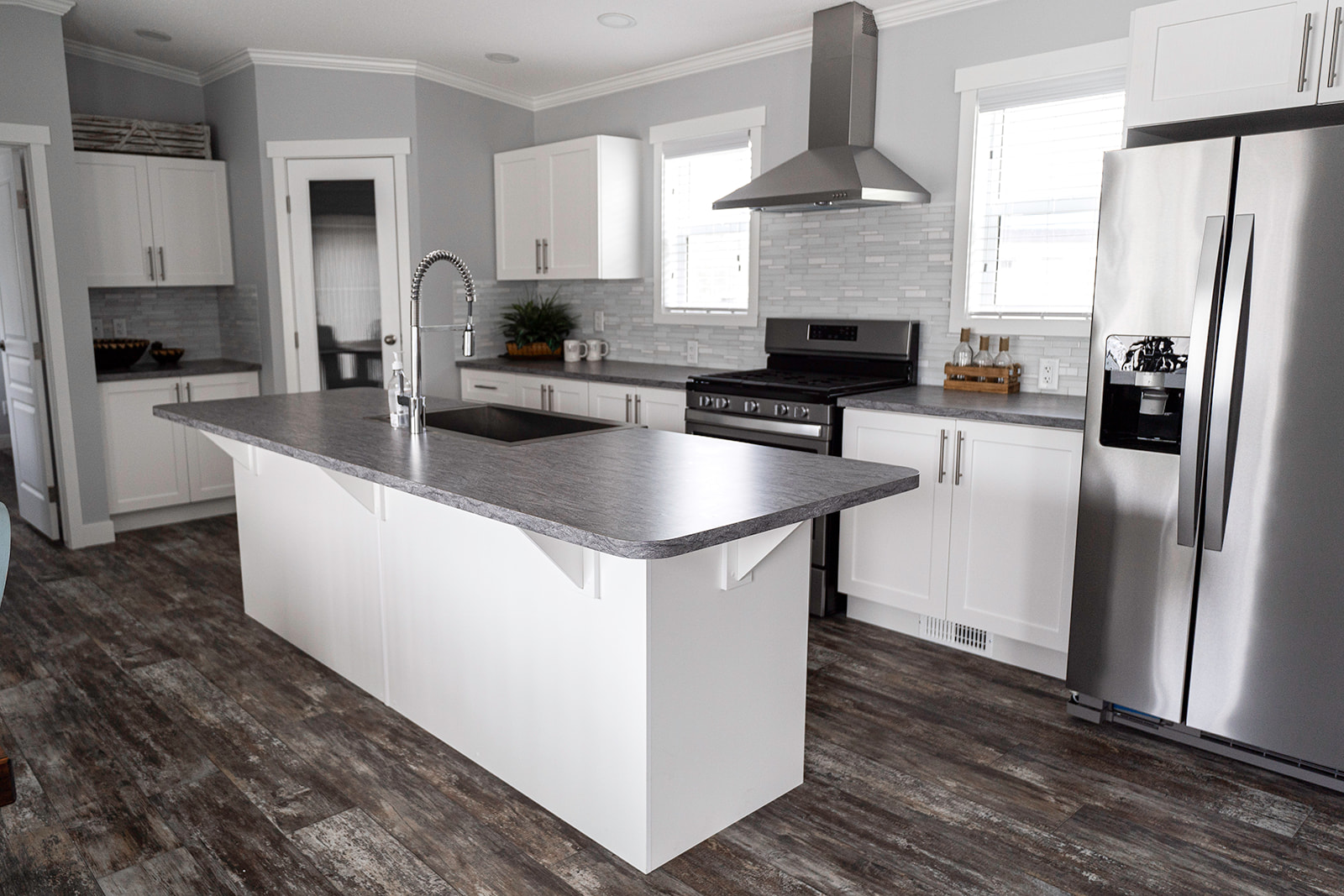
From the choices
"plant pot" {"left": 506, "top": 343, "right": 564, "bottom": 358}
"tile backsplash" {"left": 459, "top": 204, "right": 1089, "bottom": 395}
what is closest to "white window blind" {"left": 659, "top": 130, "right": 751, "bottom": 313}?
"tile backsplash" {"left": 459, "top": 204, "right": 1089, "bottom": 395}

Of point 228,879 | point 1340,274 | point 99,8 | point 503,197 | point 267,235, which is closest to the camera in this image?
point 228,879

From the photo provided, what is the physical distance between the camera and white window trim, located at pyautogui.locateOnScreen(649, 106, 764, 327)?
181 inches

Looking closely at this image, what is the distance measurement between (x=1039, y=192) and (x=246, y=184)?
4.28 metres

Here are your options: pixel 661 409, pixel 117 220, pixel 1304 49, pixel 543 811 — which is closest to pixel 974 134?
pixel 1304 49

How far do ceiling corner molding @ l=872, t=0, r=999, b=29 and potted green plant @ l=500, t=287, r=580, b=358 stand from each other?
2.55 m

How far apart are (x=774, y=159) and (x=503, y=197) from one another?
192cm

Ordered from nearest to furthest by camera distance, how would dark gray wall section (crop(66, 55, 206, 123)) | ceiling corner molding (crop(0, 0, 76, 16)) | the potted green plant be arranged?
ceiling corner molding (crop(0, 0, 76, 16))
dark gray wall section (crop(66, 55, 206, 123))
the potted green plant

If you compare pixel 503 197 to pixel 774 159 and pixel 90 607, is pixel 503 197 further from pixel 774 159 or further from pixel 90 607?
pixel 90 607

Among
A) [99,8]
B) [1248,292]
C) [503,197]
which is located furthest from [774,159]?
[99,8]

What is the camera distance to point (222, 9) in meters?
4.28

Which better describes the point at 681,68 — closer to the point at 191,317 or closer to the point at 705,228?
the point at 705,228

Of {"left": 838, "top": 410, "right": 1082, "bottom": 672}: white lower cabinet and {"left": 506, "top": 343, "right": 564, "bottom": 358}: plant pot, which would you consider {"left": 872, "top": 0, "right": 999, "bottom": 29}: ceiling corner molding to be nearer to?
{"left": 838, "top": 410, "right": 1082, "bottom": 672}: white lower cabinet

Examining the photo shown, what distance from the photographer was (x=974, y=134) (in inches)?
148

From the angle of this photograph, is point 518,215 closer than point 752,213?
No
